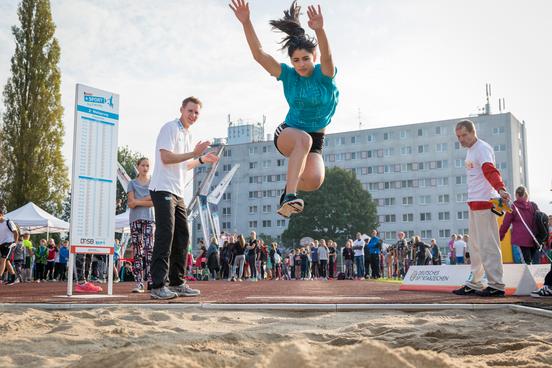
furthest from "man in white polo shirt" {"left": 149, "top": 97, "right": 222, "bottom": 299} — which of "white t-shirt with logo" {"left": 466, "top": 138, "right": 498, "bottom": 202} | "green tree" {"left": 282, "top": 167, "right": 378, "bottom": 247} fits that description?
"green tree" {"left": 282, "top": 167, "right": 378, "bottom": 247}

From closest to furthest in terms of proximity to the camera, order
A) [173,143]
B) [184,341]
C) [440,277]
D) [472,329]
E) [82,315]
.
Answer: [184,341] < [472,329] < [82,315] < [173,143] < [440,277]

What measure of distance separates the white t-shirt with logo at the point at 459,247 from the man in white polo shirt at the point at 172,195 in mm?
16700

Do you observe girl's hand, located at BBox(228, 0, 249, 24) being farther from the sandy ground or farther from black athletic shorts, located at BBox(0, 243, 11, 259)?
black athletic shorts, located at BBox(0, 243, 11, 259)

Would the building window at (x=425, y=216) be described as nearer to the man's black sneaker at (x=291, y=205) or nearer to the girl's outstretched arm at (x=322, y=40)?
the girl's outstretched arm at (x=322, y=40)

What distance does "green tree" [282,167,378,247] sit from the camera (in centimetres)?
6750

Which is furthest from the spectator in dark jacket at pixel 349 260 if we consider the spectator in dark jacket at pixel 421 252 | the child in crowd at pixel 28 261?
the child in crowd at pixel 28 261

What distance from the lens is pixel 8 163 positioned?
114ft

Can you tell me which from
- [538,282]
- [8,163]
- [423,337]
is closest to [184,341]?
[423,337]

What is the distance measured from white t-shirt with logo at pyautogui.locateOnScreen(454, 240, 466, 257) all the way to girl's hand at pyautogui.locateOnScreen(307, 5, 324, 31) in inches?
733

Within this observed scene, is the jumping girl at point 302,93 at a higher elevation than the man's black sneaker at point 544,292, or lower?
higher

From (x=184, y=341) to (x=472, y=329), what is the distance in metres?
2.16

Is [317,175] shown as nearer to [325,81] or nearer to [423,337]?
[325,81]

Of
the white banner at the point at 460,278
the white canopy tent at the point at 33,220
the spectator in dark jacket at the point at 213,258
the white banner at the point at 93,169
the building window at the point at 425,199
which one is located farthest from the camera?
the building window at the point at 425,199

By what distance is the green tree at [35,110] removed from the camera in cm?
3400
